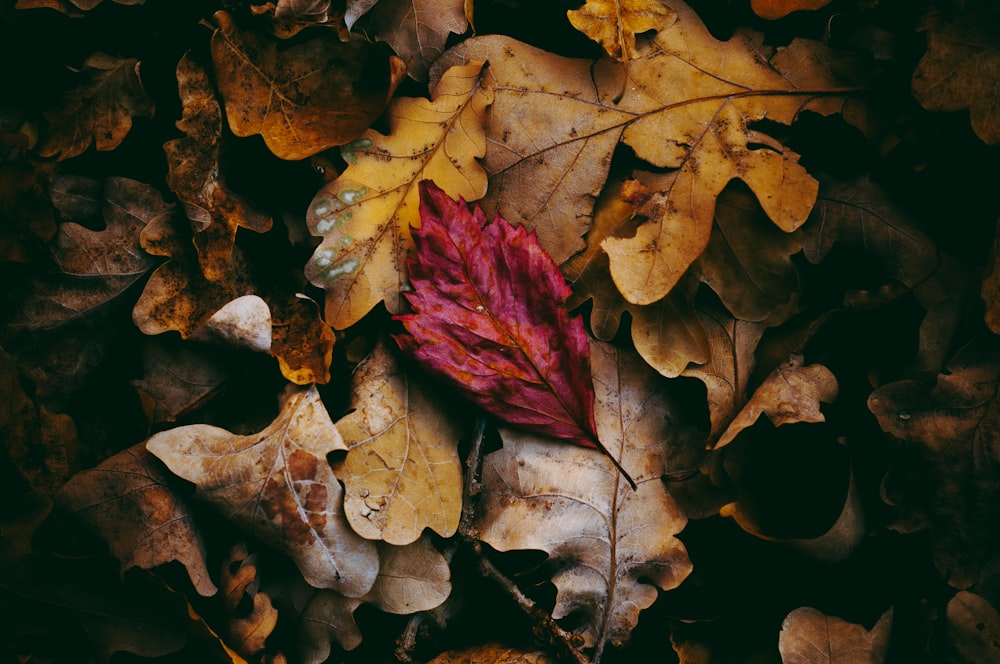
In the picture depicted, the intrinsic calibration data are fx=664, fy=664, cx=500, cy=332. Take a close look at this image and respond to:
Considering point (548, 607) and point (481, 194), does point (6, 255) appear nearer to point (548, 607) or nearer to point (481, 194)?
point (481, 194)

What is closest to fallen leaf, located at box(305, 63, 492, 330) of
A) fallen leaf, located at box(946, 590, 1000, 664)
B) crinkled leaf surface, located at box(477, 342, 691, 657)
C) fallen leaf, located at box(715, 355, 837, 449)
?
crinkled leaf surface, located at box(477, 342, 691, 657)

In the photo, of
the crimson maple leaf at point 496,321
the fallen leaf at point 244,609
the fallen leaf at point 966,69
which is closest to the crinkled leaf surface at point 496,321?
the crimson maple leaf at point 496,321

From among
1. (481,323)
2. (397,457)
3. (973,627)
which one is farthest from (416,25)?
(973,627)

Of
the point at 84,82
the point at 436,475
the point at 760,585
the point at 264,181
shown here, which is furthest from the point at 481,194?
the point at 760,585

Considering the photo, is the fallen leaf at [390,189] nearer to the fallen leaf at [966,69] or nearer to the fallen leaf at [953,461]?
the fallen leaf at [966,69]

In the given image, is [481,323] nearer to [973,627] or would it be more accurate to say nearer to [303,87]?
[303,87]
